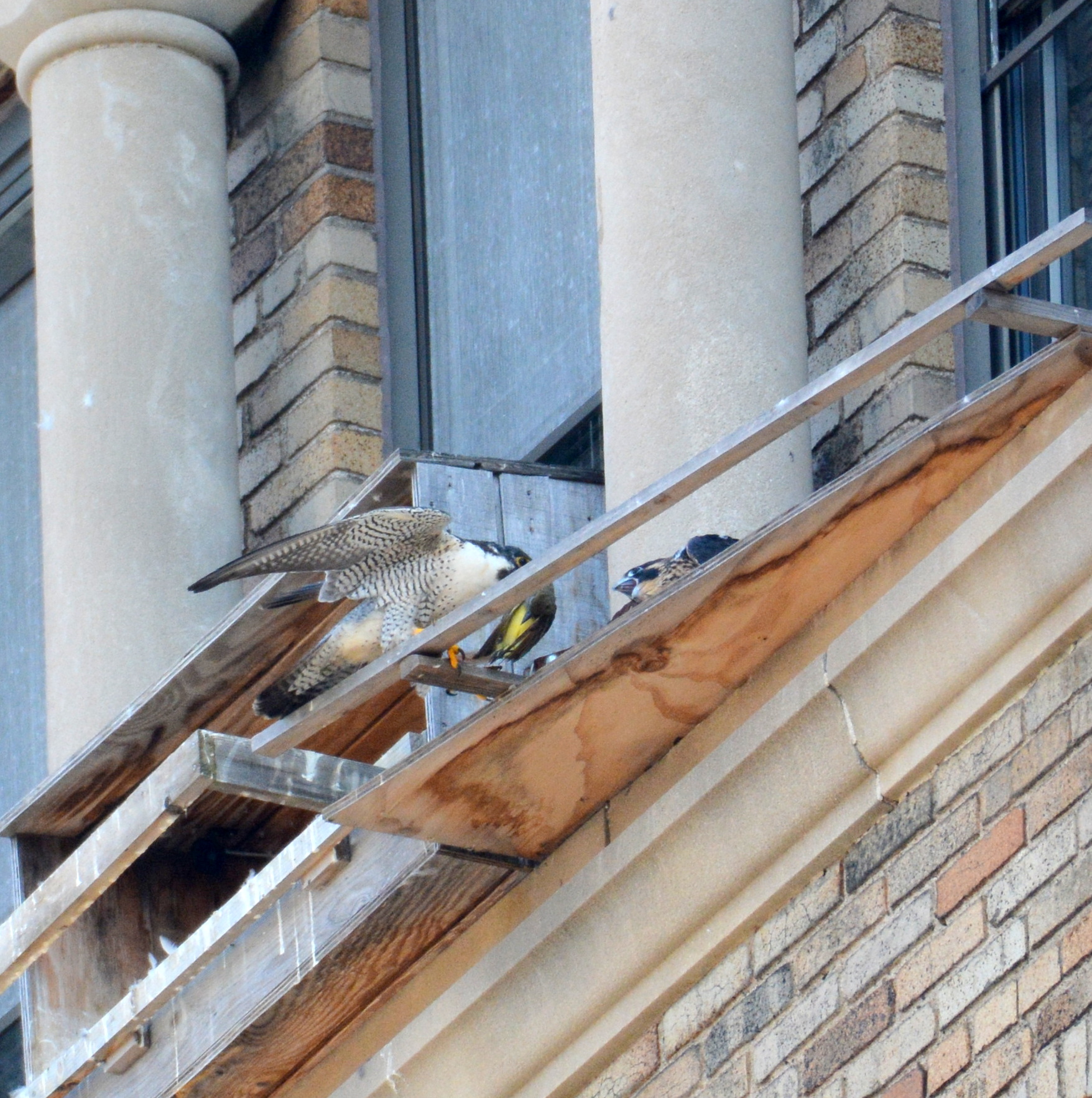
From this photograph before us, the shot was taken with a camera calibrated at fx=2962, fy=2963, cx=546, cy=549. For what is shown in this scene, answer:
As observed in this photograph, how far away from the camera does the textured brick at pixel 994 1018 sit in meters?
4.80

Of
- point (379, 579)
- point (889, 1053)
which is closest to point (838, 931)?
point (889, 1053)

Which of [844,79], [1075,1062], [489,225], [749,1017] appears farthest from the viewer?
[489,225]

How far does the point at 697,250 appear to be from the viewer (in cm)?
611

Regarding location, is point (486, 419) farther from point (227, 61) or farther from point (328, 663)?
point (328, 663)

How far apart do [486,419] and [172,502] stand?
0.84m

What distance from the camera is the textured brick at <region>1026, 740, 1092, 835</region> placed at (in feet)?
15.7

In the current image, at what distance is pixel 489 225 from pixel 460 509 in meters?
1.93

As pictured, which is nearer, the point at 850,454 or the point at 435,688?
the point at 435,688

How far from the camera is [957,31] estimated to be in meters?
6.51

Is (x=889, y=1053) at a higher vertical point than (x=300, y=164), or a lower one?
lower

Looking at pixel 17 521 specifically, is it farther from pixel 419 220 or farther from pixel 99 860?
pixel 99 860

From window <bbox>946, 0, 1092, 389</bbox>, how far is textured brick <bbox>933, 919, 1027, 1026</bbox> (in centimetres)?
160

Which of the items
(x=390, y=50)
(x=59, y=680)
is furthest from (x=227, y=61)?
(x=59, y=680)

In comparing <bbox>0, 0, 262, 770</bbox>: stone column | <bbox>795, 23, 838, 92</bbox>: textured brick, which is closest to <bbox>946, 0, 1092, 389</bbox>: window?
<bbox>795, 23, 838, 92</bbox>: textured brick
